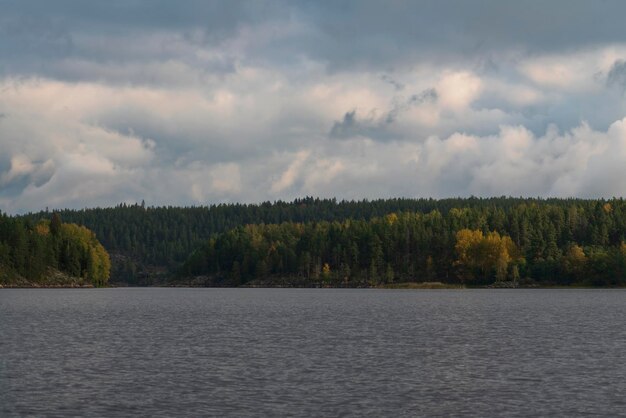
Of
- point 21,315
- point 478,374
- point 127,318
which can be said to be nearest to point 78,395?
point 478,374

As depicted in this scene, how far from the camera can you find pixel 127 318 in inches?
4815

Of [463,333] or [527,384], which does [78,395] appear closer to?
[527,384]

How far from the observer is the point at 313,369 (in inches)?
2409

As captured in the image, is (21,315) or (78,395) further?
(21,315)

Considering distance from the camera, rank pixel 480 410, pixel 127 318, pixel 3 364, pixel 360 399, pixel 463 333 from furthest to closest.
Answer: pixel 127 318 → pixel 463 333 → pixel 3 364 → pixel 360 399 → pixel 480 410

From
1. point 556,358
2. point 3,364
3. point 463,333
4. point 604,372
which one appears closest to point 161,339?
point 3,364

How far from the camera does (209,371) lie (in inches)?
2365

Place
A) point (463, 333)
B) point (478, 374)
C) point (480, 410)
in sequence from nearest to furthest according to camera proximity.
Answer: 1. point (480, 410)
2. point (478, 374)
3. point (463, 333)

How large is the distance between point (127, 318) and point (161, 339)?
38.7m

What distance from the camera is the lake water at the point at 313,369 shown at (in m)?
46.7

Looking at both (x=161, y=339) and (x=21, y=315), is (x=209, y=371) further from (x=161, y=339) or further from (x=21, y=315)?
(x=21, y=315)

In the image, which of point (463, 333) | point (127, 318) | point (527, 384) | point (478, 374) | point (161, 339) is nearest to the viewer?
point (527, 384)

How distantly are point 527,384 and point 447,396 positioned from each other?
23.9 ft

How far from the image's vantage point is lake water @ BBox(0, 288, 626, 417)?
46.7 meters
